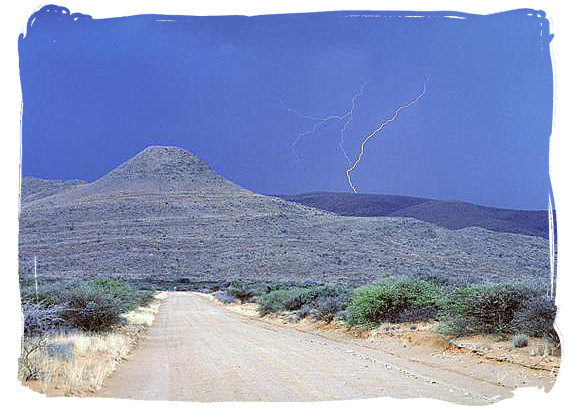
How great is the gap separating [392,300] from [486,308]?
15.2ft

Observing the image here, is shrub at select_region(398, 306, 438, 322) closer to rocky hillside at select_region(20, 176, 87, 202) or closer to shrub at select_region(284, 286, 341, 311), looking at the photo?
shrub at select_region(284, 286, 341, 311)

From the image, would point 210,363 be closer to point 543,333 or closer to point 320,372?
point 320,372

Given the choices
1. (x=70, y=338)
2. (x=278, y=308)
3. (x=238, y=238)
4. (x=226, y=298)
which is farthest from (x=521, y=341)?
(x=238, y=238)

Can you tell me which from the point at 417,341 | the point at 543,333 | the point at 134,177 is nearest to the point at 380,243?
the point at 134,177

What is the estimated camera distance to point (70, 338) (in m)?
11.5

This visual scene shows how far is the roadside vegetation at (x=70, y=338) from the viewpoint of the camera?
6.41 meters

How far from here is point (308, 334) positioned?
1803cm

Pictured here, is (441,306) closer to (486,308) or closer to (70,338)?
(486,308)

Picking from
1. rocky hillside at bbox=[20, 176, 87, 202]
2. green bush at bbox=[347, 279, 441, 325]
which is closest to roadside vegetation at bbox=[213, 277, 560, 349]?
green bush at bbox=[347, 279, 441, 325]

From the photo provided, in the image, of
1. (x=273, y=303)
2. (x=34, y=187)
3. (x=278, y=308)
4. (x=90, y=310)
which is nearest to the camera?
(x=34, y=187)

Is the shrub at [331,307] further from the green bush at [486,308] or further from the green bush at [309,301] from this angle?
the green bush at [486,308]

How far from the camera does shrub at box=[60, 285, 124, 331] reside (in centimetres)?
1417

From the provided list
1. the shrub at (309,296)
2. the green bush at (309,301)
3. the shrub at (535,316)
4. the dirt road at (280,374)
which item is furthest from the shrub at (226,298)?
the shrub at (535,316)

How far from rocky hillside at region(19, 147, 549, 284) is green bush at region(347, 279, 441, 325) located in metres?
15.8
